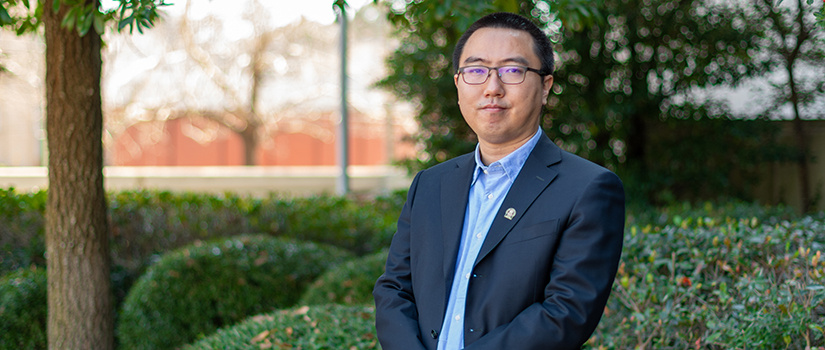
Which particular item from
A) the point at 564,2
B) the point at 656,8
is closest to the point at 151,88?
the point at 656,8

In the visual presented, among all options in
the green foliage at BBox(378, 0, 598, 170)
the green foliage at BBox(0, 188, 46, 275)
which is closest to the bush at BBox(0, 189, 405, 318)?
the green foliage at BBox(0, 188, 46, 275)

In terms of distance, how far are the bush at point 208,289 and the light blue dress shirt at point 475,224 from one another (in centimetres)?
302

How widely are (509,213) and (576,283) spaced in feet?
0.83

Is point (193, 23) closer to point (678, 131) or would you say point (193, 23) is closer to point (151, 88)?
point (151, 88)

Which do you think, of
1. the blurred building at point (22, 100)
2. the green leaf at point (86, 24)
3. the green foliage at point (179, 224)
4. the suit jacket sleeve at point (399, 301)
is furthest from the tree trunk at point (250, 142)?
the suit jacket sleeve at point (399, 301)

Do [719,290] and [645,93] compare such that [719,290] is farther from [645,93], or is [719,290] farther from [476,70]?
[645,93]

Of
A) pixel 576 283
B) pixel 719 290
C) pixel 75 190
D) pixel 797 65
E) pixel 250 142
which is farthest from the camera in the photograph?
pixel 250 142

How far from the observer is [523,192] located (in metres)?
1.83

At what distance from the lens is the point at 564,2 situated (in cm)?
352

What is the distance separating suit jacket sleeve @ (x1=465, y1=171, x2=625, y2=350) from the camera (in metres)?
1.67

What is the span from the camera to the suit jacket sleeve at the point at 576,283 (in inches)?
65.9

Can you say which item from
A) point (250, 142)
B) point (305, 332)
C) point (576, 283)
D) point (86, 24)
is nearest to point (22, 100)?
point (250, 142)

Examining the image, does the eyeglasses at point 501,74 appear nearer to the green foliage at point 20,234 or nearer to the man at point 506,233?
the man at point 506,233

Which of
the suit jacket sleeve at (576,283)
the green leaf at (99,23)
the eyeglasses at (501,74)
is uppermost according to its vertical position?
the green leaf at (99,23)
